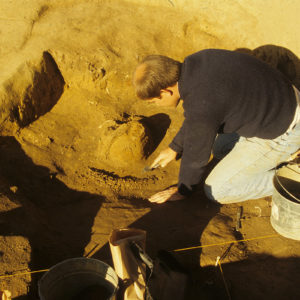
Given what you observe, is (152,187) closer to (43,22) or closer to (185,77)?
(185,77)

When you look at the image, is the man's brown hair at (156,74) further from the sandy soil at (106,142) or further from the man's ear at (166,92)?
the sandy soil at (106,142)

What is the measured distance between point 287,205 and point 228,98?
1.02 metres

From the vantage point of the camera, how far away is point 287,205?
2441mm

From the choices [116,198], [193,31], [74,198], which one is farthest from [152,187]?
[193,31]

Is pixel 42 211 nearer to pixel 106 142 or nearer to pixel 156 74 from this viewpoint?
pixel 106 142

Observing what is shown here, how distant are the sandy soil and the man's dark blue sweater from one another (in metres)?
0.84

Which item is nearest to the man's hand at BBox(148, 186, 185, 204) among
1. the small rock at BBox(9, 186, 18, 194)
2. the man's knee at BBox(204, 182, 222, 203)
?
the man's knee at BBox(204, 182, 222, 203)

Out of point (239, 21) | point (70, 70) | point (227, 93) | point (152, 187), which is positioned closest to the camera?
point (227, 93)

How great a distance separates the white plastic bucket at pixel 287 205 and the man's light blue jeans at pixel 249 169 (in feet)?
0.43

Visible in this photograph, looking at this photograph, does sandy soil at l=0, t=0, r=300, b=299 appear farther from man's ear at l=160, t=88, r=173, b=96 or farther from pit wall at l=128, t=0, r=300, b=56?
man's ear at l=160, t=88, r=173, b=96

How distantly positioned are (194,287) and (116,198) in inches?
49.1

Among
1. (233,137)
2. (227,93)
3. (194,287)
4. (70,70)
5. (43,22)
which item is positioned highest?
(43,22)

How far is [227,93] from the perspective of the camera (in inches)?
85.4

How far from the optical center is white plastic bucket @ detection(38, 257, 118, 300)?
191 centimetres
